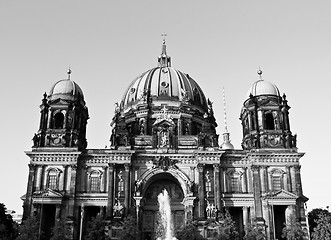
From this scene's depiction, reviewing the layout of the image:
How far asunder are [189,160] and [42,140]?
2009 cm

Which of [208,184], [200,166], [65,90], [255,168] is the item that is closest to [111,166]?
[200,166]

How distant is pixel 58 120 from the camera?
6209 centimetres

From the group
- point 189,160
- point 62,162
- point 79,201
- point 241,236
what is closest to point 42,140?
point 62,162

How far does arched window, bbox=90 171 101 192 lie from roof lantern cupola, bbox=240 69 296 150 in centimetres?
2109

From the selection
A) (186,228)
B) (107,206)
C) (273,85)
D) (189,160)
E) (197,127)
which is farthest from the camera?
(197,127)

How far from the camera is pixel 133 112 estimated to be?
72.2 m

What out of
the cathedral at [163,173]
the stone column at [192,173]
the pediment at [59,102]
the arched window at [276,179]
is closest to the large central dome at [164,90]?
the cathedral at [163,173]

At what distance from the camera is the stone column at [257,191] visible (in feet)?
186

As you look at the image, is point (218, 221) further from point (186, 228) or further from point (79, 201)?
point (79, 201)

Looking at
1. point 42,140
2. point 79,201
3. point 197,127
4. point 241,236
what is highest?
point 197,127

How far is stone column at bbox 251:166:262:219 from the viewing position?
186 feet

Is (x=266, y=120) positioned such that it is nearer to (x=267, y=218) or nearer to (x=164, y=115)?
(x=267, y=218)

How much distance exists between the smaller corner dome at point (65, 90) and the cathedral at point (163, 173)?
0.14 meters

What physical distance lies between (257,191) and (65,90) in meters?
30.1
